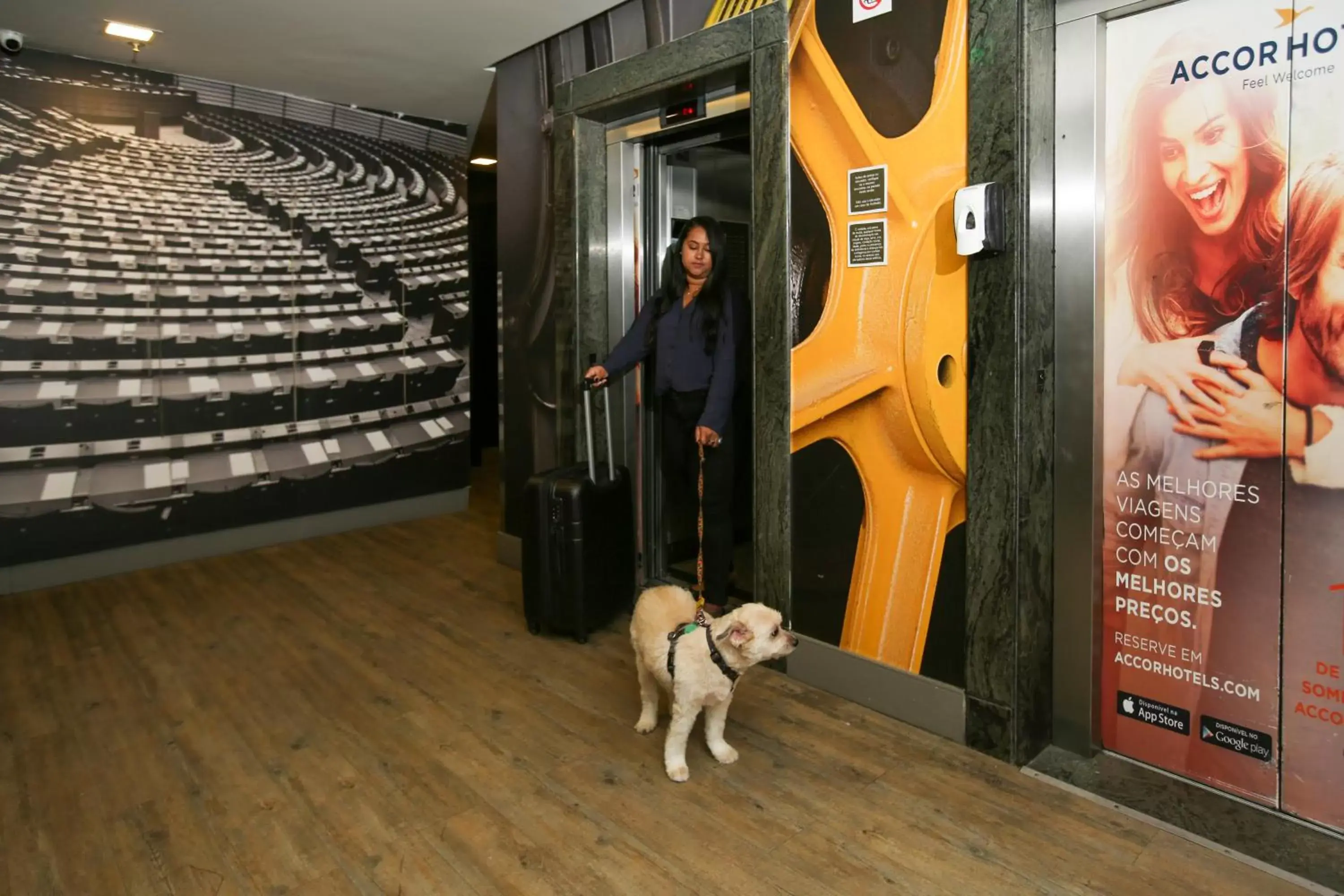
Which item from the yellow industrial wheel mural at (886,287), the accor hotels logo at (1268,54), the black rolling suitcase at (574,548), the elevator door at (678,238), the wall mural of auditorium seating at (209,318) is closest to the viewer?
the accor hotels logo at (1268,54)

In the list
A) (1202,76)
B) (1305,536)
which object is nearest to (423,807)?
(1305,536)

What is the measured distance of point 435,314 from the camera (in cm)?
586

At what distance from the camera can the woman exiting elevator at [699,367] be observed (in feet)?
11.0

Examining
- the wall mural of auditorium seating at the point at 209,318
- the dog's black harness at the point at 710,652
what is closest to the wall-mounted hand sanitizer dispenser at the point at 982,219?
the dog's black harness at the point at 710,652

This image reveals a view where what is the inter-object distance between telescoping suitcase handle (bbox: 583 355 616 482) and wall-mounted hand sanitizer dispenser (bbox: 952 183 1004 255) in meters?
1.70

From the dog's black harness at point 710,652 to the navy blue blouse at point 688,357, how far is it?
1060 millimetres

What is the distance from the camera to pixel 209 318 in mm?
4902

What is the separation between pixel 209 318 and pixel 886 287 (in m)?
4.07

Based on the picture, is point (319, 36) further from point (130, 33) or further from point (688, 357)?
point (688, 357)

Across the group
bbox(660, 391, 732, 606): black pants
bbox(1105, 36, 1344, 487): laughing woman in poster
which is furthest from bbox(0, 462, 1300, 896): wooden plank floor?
bbox(1105, 36, 1344, 487): laughing woman in poster

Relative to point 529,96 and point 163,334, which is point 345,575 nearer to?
point 163,334

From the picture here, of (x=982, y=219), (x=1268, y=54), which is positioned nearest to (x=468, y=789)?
(x=982, y=219)

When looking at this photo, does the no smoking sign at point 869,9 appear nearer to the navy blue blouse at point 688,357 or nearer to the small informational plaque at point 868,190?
the small informational plaque at point 868,190

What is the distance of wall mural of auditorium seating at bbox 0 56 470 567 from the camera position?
431 centimetres
